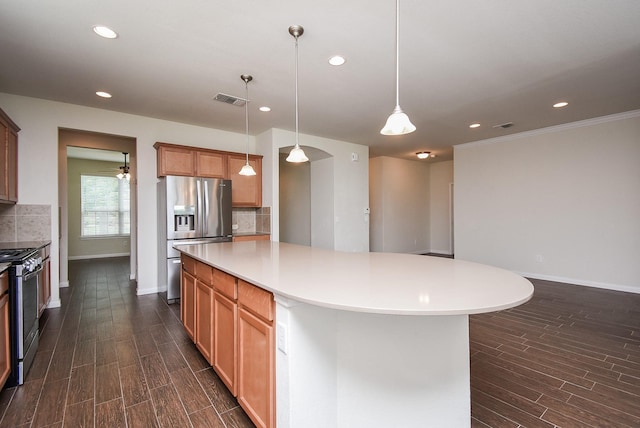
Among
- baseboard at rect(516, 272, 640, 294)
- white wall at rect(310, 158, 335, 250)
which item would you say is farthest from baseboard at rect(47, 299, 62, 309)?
baseboard at rect(516, 272, 640, 294)

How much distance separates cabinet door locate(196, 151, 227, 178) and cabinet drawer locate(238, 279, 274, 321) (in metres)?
3.23

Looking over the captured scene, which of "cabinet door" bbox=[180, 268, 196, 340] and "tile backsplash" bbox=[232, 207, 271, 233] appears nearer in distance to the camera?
"cabinet door" bbox=[180, 268, 196, 340]

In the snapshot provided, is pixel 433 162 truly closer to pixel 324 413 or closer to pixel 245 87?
pixel 245 87

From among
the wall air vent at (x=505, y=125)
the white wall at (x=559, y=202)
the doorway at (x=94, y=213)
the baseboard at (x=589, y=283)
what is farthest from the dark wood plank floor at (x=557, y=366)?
the doorway at (x=94, y=213)

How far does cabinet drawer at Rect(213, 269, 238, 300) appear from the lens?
184cm

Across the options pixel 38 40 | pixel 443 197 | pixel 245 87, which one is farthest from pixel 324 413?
pixel 443 197

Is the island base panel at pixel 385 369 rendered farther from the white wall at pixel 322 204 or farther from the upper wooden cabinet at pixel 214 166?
the white wall at pixel 322 204

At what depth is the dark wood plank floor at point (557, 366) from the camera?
179 cm

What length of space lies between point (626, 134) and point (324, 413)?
576cm

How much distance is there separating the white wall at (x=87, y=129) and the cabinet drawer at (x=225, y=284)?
9.72 ft

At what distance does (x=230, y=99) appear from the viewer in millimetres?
3699

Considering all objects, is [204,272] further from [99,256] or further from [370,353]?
[99,256]

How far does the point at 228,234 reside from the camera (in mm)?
4594

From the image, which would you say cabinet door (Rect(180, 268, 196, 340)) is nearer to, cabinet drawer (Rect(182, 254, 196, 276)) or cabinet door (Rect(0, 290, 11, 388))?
cabinet drawer (Rect(182, 254, 196, 276))
